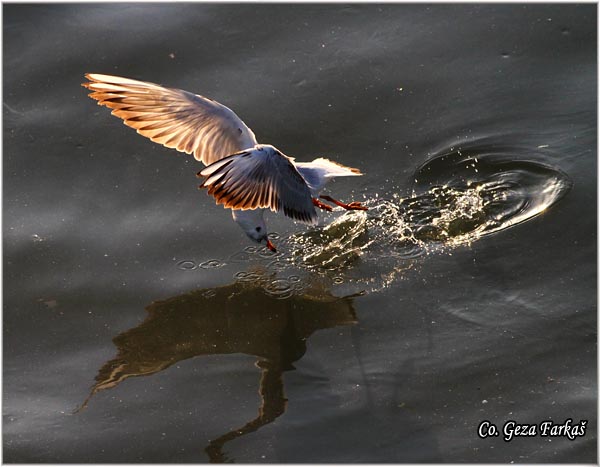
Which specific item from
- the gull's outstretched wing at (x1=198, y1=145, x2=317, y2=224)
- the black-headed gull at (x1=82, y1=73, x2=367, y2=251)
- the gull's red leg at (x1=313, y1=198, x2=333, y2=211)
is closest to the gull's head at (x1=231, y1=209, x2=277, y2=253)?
the black-headed gull at (x1=82, y1=73, x2=367, y2=251)

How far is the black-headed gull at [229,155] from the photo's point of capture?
557 cm

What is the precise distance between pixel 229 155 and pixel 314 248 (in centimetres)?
85

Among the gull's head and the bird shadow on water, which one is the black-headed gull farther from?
the bird shadow on water

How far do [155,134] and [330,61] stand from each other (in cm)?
201

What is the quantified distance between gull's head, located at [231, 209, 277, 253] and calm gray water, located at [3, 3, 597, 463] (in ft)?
0.81

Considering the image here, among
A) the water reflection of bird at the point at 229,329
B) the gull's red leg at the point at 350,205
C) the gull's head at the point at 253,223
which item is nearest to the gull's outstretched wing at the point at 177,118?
the gull's head at the point at 253,223

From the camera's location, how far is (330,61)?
7648 millimetres

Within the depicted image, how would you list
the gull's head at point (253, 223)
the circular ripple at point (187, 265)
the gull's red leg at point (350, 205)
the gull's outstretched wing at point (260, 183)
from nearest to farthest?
the gull's outstretched wing at point (260, 183) < the gull's head at point (253, 223) < the circular ripple at point (187, 265) < the gull's red leg at point (350, 205)

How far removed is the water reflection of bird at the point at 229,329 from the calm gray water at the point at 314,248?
1 centimetres

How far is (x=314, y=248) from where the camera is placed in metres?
6.20

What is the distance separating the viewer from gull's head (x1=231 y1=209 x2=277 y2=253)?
5.90 meters

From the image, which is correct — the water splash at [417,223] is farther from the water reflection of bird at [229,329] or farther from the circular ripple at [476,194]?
the water reflection of bird at [229,329]

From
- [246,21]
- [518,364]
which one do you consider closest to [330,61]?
[246,21]

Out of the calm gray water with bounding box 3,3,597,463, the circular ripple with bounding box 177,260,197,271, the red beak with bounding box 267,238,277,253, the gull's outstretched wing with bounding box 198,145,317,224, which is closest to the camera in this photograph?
the calm gray water with bounding box 3,3,597,463
